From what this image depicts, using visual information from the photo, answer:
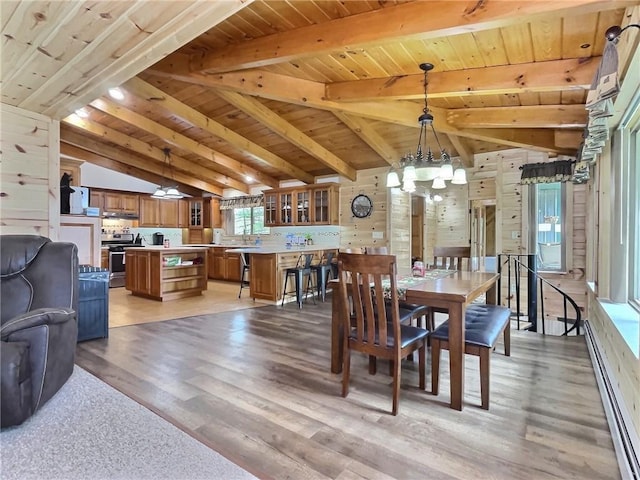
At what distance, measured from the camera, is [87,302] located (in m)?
3.61

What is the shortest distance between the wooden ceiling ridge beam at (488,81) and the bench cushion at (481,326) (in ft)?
5.99

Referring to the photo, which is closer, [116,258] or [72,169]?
[72,169]

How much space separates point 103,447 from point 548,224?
6.07m

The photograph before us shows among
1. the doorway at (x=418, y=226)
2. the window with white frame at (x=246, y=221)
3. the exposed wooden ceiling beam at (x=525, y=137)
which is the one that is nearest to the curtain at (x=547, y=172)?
the exposed wooden ceiling beam at (x=525, y=137)

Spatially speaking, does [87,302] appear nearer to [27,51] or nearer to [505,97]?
[27,51]

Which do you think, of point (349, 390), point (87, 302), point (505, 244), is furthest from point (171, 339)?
point (505, 244)

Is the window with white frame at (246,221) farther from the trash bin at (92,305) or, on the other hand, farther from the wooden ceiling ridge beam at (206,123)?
the trash bin at (92,305)

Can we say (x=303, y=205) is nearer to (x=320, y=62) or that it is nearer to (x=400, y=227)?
(x=400, y=227)

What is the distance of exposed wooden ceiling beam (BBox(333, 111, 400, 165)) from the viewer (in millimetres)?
4766

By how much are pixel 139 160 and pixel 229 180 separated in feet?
6.46

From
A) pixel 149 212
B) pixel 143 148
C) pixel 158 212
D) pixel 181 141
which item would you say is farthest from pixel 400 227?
pixel 149 212

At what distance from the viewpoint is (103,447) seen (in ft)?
5.66

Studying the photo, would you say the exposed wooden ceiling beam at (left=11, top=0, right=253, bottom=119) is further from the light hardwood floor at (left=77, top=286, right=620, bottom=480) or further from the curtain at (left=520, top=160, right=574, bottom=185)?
the curtain at (left=520, top=160, right=574, bottom=185)

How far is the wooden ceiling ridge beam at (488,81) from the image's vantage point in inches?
101
